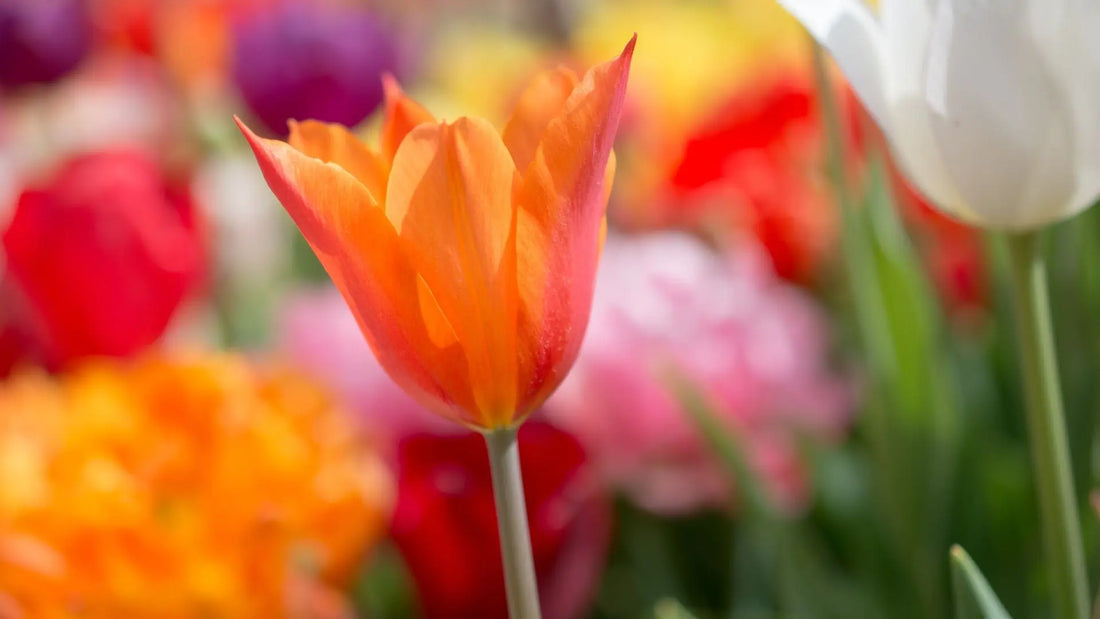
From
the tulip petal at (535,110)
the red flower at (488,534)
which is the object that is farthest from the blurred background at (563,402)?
the tulip petal at (535,110)

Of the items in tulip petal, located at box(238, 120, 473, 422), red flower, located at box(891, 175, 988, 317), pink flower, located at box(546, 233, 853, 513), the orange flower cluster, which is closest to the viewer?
tulip petal, located at box(238, 120, 473, 422)

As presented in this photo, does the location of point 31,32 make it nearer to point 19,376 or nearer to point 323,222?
point 19,376

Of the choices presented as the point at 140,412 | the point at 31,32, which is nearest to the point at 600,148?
the point at 140,412

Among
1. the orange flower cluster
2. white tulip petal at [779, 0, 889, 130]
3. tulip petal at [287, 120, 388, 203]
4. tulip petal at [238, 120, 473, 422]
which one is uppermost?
white tulip petal at [779, 0, 889, 130]

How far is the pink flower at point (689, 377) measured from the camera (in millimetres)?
431

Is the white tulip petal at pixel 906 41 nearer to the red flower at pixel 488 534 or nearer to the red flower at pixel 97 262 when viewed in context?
the red flower at pixel 488 534

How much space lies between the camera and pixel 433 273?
0.61ft

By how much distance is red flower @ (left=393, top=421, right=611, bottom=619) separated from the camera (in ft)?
1.08

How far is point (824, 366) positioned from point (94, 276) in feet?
1.17

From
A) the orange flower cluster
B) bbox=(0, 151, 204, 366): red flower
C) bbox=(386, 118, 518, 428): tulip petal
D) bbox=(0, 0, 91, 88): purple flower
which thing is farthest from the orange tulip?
bbox=(0, 0, 91, 88): purple flower

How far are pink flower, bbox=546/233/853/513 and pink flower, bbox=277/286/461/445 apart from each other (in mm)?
65

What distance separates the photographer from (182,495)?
378 millimetres

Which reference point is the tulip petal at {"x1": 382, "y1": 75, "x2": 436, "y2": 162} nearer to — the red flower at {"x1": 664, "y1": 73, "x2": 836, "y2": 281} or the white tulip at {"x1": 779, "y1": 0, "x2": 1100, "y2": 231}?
the white tulip at {"x1": 779, "y1": 0, "x2": 1100, "y2": 231}

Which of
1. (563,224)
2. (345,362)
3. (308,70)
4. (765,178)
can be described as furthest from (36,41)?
(563,224)
